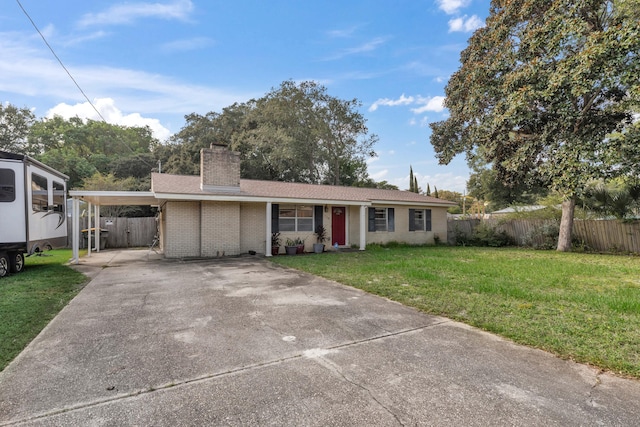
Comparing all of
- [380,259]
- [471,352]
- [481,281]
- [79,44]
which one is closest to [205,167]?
[79,44]

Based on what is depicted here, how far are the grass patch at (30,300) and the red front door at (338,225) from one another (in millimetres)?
9513

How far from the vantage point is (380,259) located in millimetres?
11023

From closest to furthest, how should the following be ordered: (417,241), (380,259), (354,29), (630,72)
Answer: (630,72) < (380,259) < (354,29) < (417,241)

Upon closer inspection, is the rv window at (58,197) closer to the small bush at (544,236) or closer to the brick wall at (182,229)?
the brick wall at (182,229)

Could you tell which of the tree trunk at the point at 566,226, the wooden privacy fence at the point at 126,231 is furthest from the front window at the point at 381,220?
the wooden privacy fence at the point at 126,231

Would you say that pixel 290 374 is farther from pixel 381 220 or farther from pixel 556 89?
pixel 381 220

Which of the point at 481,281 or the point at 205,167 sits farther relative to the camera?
the point at 205,167

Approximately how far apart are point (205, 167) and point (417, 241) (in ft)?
37.4

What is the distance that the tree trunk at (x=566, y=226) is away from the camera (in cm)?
1410

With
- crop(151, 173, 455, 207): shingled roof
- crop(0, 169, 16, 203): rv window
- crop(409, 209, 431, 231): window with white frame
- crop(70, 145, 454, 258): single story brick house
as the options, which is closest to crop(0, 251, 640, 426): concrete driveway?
crop(0, 169, 16, 203): rv window

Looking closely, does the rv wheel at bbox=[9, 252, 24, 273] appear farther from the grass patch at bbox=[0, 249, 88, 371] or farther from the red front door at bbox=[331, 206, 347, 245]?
the red front door at bbox=[331, 206, 347, 245]

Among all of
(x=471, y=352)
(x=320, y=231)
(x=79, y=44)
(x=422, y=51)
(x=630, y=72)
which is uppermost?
(x=422, y=51)

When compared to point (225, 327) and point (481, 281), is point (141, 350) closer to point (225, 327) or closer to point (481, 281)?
point (225, 327)

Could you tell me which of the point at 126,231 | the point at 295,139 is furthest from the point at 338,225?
the point at 295,139
